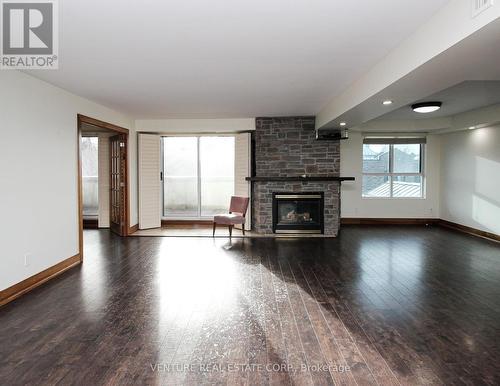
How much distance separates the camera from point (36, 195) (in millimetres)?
3834

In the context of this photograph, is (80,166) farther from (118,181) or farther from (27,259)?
(118,181)

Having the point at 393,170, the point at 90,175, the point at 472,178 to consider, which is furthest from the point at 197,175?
the point at 472,178

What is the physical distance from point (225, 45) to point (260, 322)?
2415 mm

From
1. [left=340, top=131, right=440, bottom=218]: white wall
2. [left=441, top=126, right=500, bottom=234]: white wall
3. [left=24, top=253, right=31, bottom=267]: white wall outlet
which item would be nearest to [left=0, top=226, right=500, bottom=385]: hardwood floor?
[left=24, top=253, right=31, bottom=267]: white wall outlet

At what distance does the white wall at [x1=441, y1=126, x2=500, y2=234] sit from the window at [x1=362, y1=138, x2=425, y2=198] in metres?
0.56

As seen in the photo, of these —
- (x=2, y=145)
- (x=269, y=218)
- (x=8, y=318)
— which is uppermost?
(x=2, y=145)

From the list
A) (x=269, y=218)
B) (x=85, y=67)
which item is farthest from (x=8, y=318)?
(x=269, y=218)

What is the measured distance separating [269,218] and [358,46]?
4395 mm

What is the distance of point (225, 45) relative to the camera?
2.88 m

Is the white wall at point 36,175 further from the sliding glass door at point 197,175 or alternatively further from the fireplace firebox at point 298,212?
the fireplace firebox at point 298,212

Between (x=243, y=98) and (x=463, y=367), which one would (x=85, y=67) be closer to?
(x=243, y=98)

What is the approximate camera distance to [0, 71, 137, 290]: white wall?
3.35m

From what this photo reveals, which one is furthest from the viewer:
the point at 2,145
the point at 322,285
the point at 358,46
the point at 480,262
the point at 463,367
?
the point at 480,262

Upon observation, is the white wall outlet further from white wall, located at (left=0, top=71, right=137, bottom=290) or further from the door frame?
the door frame
